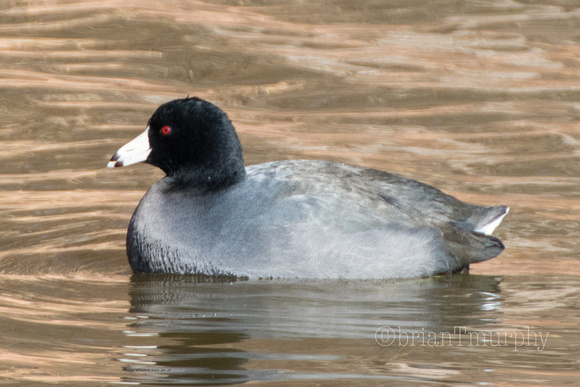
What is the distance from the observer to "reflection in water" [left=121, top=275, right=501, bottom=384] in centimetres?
477

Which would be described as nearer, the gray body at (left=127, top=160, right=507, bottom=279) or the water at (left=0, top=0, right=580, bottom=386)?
the water at (left=0, top=0, right=580, bottom=386)

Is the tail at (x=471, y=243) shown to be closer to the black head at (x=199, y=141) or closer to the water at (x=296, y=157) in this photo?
the water at (x=296, y=157)

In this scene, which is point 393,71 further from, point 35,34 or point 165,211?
point 165,211

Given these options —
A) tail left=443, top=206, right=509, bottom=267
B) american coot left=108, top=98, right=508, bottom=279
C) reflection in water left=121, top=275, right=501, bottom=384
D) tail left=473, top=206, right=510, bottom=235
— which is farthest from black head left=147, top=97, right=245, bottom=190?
tail left=473, top=206, right=510, bottom=235

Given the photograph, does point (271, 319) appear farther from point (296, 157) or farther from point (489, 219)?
point (296, 157)

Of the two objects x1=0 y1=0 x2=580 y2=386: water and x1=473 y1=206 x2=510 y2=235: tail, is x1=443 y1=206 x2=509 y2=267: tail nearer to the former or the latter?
x1=473 y1=206 x2=510 y2=235: tail

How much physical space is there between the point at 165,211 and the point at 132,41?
21.8 feet

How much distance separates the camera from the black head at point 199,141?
657 cm

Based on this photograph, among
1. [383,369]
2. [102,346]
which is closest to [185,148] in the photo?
[102,346]

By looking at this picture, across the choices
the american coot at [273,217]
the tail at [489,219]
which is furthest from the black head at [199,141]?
the tail at [489,219]

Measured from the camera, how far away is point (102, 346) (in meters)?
5.09

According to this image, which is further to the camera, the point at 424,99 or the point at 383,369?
the point at 424,99

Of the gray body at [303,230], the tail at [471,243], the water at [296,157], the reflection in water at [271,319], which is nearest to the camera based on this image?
the reflection in water at [271,319]

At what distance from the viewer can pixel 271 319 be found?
564 centimetres
